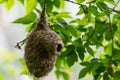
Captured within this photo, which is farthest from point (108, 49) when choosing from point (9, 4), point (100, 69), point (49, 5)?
point (9, 4)

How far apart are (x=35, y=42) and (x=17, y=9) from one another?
4.31 metres

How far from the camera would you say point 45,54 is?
1.36 meters

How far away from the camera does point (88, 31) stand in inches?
69.6

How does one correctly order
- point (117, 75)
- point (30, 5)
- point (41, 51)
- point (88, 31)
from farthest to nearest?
point (88, 31), point (117, 75), point (30, 5), point (41, 51)

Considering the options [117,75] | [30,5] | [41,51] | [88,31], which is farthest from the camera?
[88,31]

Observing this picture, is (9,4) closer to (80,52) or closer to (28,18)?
(28,18)

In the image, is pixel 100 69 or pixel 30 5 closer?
pixel 30 5

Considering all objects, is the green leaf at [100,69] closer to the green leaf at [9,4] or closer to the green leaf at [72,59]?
the green leaf at [72,59]

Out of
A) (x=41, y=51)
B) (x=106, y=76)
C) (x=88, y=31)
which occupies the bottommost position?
(x=106, y=76)

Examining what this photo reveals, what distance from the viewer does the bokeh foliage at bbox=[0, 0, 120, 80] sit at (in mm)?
1633

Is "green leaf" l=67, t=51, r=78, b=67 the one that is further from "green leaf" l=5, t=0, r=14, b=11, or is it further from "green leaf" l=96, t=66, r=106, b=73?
"green leaf" l=5, t=0, r=14, b=11

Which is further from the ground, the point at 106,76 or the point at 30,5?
the point at 30,5

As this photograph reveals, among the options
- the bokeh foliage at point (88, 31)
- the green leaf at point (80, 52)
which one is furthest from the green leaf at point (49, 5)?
the green leaf at point (80, 52)

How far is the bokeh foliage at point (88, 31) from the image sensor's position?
163 cm
